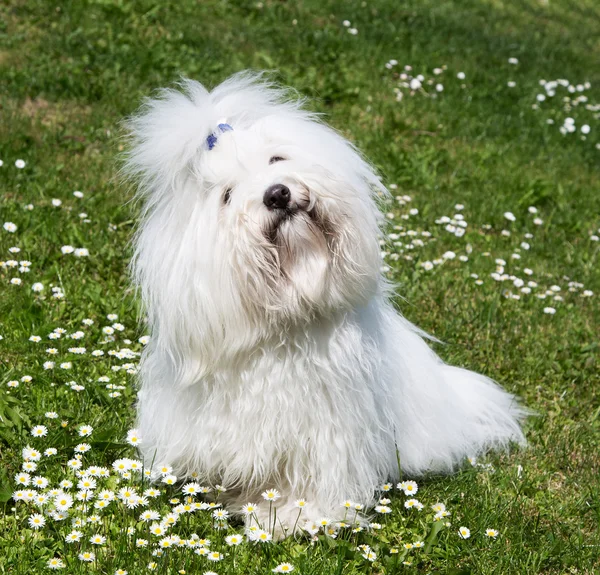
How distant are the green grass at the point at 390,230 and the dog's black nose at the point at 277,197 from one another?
1264 mm

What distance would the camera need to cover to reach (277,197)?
9.92 ft

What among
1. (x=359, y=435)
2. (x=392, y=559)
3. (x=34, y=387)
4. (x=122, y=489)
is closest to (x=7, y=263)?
(x=34, y=387)

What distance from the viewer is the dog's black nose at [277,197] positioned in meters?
3.01

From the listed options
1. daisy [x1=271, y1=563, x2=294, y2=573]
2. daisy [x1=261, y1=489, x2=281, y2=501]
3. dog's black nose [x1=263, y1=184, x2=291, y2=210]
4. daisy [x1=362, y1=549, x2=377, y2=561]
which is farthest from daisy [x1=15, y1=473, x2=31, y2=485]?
dog's black nose [x1=263, y1=184, x2=291, y2=210]

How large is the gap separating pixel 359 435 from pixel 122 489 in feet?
3.15

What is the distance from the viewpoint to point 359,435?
3461 mm

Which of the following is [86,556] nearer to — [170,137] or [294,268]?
[294,268]

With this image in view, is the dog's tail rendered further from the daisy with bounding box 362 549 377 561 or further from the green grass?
the daisy with bounding box 362 549 377 561

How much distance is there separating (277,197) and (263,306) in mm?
412

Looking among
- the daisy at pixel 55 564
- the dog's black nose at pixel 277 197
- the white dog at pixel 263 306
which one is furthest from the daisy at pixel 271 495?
the dog's black nose at pixel 277 197

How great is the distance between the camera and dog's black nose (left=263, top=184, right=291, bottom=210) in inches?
119

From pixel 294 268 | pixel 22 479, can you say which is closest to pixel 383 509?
pixel 294 268

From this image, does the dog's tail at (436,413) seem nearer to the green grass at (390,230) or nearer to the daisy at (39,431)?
the green grass at (390,230)

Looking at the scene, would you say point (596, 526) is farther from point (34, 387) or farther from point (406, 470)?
point (34, 387)
